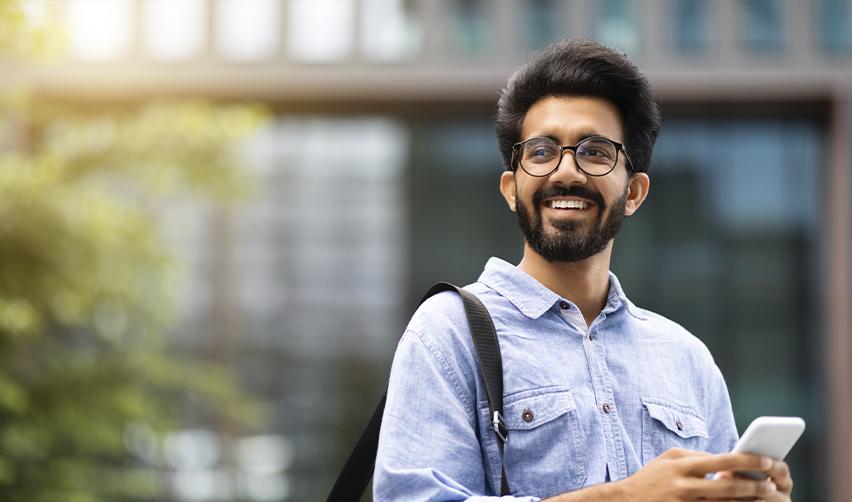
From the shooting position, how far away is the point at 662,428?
7.13 ft

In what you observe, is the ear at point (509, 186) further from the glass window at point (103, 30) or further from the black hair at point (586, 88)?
the glass window at point (103, 30)

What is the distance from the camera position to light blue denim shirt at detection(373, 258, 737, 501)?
1966 mm

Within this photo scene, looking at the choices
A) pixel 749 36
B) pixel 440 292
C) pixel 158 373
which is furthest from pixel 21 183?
pixel 749 36

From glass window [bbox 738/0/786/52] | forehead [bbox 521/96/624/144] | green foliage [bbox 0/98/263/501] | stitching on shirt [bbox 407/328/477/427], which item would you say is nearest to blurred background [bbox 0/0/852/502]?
glass window [bbox 738/0/786/52]

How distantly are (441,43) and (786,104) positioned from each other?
6507mm

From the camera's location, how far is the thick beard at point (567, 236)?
7.07 feet

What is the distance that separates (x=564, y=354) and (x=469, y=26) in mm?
21241

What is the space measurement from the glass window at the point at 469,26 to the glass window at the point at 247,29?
336cm

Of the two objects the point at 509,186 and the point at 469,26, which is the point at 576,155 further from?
the point at 469,26

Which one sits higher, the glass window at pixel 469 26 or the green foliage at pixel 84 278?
the glass window at pixel 469 26

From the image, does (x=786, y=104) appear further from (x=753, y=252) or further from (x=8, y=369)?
(x=8, y=369)

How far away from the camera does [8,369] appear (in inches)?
400

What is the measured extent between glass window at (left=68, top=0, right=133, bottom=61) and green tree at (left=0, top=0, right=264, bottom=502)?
421 inches

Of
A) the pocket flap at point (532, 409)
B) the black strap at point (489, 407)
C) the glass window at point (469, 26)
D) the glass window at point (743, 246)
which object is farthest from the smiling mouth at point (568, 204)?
the glass window at point (743, 246)
